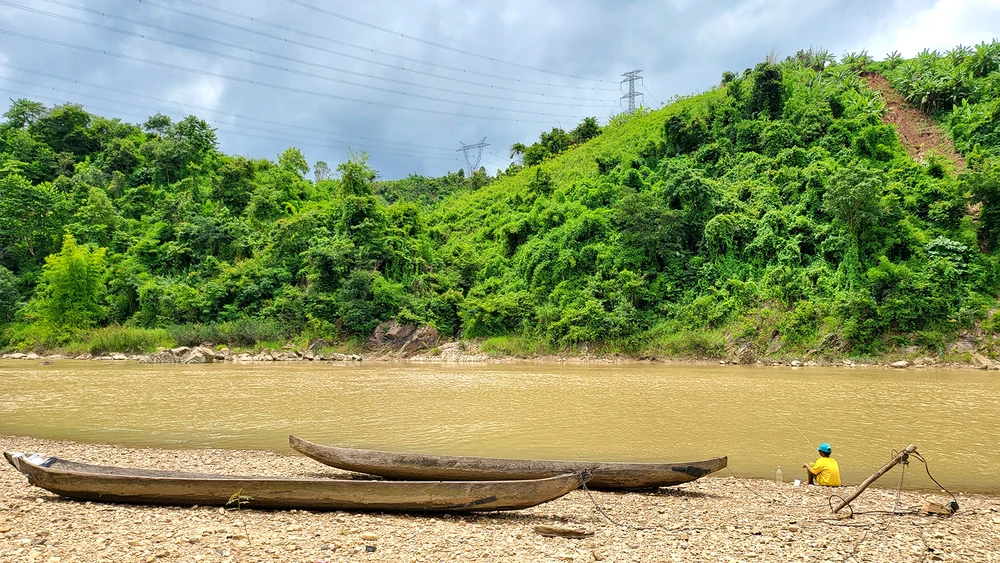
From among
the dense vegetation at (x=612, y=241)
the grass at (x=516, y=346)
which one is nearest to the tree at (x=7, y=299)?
the dense vegetation at (x=612, y=241)

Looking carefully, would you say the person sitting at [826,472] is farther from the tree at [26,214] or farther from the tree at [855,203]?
the tree at [26,214]

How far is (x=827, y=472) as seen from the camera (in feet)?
23.7

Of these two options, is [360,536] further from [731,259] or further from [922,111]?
[922,111]

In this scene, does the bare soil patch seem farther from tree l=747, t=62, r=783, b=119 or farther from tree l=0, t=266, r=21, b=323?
tree l=0, t=266, r=21, b=323

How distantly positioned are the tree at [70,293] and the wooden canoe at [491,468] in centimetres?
4374

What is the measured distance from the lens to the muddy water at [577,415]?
31.2 feet

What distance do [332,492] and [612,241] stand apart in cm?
3412

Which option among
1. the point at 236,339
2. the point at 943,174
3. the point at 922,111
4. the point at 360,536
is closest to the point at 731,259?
the point at 943,174

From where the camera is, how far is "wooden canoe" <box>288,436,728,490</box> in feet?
21.4

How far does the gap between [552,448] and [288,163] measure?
5818cm

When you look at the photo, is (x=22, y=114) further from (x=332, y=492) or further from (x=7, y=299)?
(x=332, y=492)

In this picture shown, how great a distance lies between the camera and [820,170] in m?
34.7

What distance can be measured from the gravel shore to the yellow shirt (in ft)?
1.47

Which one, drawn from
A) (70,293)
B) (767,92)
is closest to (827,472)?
(767,92)
